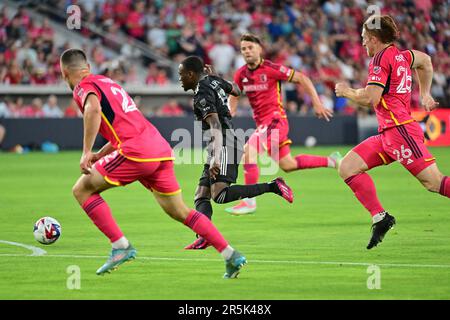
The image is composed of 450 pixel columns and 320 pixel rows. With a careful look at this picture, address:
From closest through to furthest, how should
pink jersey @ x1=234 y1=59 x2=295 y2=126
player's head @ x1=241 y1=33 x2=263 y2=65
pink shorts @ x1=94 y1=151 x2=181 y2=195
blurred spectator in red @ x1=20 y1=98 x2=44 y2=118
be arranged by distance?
pink shorts @ x1=94 y1=151 x2=181 y2=195, player's head @ x1=241 y1=33 x2=263 y2=65, pink jersey @ x1=234 y1=59 x2=295 y2=126, blurred spectator in red @ x1=20 y1=98 x2=44 y2=118

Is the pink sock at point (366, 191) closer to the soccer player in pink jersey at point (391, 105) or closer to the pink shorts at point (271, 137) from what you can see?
the soccer player in pink jersey at point (391, 105)

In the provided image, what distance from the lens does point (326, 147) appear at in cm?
2944

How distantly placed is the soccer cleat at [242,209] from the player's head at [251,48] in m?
2.03

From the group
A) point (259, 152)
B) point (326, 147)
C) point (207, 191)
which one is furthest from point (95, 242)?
point (326, 147)

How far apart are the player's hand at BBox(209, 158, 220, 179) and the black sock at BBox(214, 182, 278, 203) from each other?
35 cm

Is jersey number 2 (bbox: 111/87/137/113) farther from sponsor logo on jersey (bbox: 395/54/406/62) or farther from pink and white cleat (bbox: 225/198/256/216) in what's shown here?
pink and white cleat (bbox: 225/198/256/216)

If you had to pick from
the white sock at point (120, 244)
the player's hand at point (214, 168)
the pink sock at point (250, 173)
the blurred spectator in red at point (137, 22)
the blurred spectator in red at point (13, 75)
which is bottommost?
the white sock at point (120, 244)

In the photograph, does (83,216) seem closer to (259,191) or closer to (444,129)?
(259,191)

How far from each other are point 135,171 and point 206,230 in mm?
792

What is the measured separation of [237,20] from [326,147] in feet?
20.1

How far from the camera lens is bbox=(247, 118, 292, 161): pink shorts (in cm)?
1490

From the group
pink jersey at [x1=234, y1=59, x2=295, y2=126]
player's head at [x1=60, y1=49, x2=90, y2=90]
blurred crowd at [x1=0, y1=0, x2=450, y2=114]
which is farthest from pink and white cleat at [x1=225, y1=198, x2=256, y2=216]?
blurred crowd at [x1=0, y1=0, x2=450, y2=114]

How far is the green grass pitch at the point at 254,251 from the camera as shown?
330 inches

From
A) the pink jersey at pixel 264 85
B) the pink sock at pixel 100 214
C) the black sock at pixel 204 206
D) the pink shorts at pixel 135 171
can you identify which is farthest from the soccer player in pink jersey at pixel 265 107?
the pink sock at pixel 100 214
